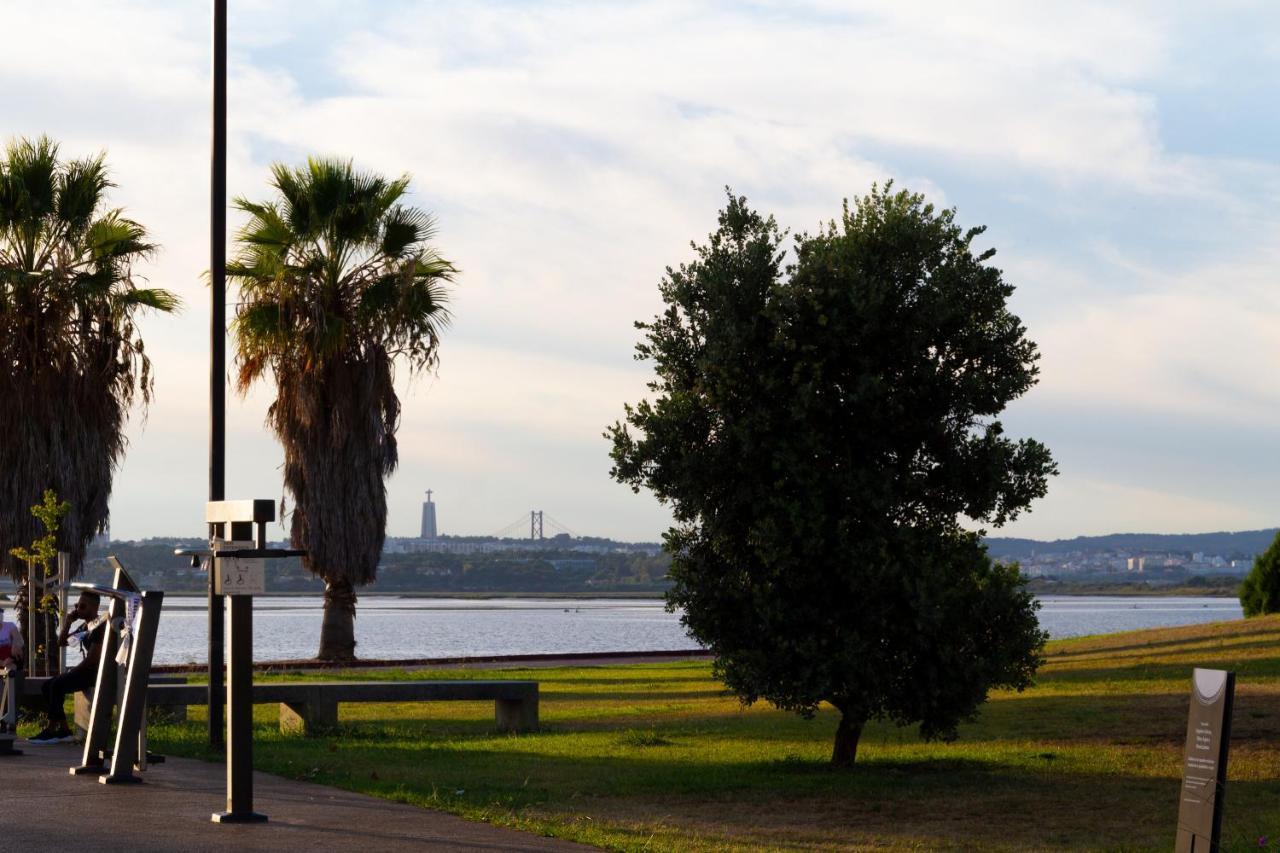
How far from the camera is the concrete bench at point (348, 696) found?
18.2 metres

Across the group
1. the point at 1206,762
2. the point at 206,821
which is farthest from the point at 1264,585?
the point at 206,821

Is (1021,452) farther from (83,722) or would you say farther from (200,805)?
(83,722)

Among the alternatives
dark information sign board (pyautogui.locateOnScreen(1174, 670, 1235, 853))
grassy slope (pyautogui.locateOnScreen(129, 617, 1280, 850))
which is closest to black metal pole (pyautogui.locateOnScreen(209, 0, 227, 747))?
grassy slope (pyautogui.locateOnScreen(129, 617, 1280, 850))

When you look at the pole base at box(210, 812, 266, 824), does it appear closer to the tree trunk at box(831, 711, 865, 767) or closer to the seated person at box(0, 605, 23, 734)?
the tree trunk at box(831, 711, 865, 767)

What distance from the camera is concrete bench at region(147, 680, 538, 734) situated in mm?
18250

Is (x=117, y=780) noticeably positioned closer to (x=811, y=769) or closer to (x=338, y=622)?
(x=811, y=769)

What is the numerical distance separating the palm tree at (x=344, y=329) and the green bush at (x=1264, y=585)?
62.4ft

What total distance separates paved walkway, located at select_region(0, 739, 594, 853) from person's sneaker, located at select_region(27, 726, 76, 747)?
2940 millimetres

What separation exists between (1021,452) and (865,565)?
182 centimetres

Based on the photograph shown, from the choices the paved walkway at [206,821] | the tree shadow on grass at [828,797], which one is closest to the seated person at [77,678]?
the paved walkway at [206,821]

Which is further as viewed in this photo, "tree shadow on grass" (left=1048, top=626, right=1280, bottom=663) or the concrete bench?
"tree shadow on grass" (left=1048, top=626, right=1280, bottom=663)

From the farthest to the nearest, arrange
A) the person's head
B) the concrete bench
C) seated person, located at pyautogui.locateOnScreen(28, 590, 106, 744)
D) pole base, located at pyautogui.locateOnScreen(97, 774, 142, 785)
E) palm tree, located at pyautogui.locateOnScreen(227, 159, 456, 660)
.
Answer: palm tree, located at pyautogui.locateOnScreen(227, 159, 456, 660) → the concrete bench → the person's head → seated person, located at pyautogui.locateOnScreen(28, 590, 106, 744) → pole base, located at pyautogui.locateOnScreen(97, 774, 142, 785)

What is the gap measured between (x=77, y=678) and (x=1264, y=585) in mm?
27907

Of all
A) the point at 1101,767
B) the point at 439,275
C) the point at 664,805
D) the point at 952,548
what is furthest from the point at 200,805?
the point at 439,275
